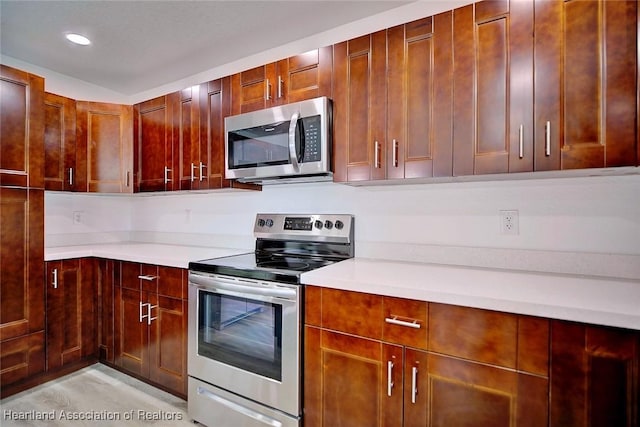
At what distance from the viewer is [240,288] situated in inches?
68.2

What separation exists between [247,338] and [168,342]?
28.4 inches

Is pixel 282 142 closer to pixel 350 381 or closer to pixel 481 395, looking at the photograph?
pixel 350 381

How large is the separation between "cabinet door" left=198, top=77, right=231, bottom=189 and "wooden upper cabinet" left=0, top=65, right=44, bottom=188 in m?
1.12

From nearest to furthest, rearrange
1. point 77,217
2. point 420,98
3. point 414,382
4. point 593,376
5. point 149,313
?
point 593,376 → point 414,382 → point 420,98 → point 149,313 → point 77,217

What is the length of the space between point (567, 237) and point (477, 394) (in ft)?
2.94

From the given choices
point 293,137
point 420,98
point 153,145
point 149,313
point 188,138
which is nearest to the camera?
point 420,98

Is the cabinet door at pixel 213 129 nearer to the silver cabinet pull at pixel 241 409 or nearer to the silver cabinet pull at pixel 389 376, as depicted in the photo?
the silver cabinet pull at pixel 241 409

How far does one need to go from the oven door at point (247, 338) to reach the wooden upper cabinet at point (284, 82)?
111cm

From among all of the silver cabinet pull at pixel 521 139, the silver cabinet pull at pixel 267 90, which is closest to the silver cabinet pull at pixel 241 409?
the silver cabinet pull at pixel 521 139

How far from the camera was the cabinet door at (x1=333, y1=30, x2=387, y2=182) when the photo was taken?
5.55ft

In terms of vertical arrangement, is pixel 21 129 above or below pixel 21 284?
above

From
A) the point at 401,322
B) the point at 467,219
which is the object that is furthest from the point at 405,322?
the point at 467,219

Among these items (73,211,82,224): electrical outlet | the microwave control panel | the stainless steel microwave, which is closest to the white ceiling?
the stainless steel microwave

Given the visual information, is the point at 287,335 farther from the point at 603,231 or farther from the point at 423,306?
the point at 603,231
